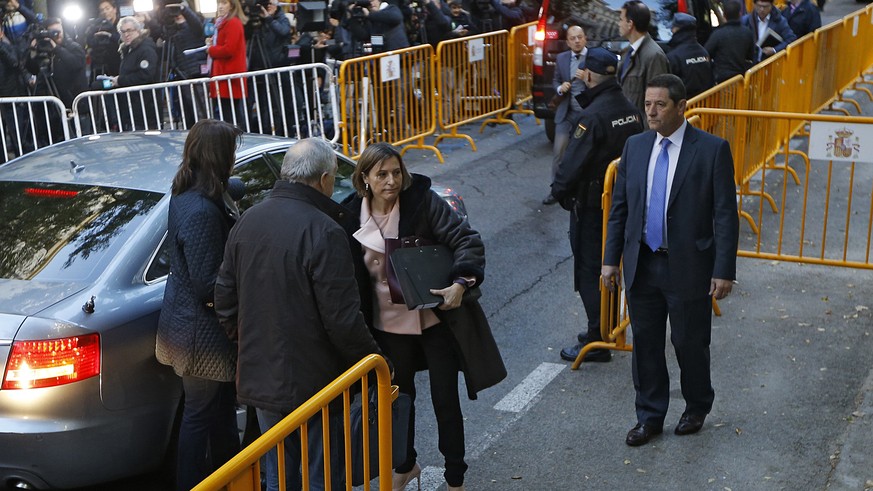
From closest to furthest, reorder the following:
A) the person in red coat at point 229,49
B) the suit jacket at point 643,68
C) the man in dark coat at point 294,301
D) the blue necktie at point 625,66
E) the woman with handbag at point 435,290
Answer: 1. the man in dark coat at point 294,301
2. the woman with handbag at point 435,290
3. the suit jacket at point 643,68
4. the blue necktie at point 625,66
5. the person in red coat at point 229,49

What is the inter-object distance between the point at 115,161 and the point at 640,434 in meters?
3.07

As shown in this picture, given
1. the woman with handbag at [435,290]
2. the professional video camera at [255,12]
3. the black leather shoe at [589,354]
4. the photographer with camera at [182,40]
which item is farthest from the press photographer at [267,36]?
the woman with handbag at [435,290]

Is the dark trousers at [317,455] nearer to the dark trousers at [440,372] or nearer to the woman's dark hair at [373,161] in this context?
the dark trousers at [440,372]

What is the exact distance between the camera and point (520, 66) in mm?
15453

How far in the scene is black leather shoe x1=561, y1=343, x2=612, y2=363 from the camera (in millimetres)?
7090

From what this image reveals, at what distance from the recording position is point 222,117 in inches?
453

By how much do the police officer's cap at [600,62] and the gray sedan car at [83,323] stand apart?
2.46m

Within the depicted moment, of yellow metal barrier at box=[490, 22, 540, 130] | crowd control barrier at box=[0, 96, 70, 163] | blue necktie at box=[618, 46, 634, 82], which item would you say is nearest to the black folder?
blue necktie at box=[618, 46, 634, 82]

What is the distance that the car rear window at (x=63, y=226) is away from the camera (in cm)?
519

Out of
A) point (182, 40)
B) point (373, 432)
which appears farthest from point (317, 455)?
point (182, 40)

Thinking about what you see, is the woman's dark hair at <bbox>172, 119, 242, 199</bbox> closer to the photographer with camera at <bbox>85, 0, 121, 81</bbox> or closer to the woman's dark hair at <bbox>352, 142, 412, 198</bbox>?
the woman's dark hair at <bbox>352, 142, 412, 198</bbox>

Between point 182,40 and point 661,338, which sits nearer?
point 661,338

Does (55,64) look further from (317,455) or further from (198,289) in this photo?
(317,455)

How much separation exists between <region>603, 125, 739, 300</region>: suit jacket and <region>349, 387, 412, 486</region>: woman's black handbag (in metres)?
1.71
